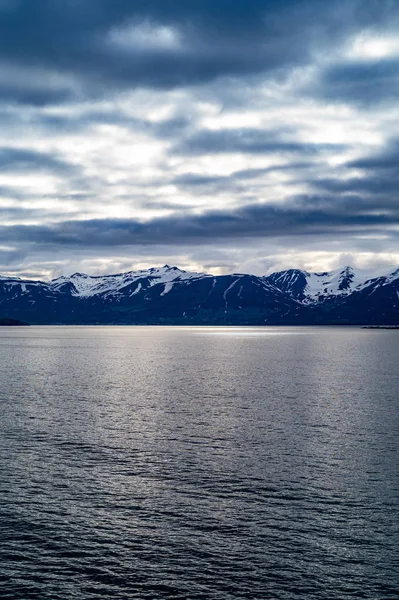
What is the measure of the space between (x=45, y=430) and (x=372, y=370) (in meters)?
120

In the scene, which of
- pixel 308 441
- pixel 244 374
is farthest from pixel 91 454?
pixel 244 374

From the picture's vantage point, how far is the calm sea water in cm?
3625

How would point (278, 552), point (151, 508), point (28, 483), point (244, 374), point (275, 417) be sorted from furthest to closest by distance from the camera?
point (244, 374) → point (275, 417) → point (28, 483) → point (151, 508) → point (278, 552)

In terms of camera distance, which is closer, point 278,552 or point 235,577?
point 235,577

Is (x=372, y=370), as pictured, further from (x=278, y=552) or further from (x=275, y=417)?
(x=278, y=552)

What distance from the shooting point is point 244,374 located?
160875 millimetres

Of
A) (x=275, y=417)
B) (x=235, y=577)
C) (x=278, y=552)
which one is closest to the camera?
(x=235, y=577)

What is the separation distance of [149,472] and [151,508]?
10.5 m

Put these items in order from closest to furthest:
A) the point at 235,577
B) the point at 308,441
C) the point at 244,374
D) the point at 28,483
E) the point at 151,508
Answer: the point at 235,577, the point at 151,508, the point at 28,483, the point at 308,441, the point at 244,374

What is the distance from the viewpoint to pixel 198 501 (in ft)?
163

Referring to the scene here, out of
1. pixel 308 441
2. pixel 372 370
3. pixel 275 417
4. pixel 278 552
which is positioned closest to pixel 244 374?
pixel 372 370

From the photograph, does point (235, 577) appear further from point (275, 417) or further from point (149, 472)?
point (275, 417)

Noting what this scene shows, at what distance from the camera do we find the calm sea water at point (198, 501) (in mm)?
36250

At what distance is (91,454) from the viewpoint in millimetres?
65000
